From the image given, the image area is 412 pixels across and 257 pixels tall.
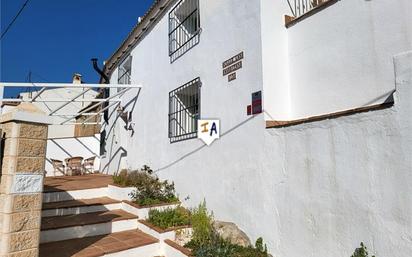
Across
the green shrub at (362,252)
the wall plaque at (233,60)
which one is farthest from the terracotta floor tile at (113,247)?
the wall plaque at (233,60)

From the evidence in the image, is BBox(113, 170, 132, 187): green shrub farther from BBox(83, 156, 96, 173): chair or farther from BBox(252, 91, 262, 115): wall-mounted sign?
BBox(83, 156, 96, 173): chair

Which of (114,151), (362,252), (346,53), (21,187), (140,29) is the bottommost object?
(362,252)

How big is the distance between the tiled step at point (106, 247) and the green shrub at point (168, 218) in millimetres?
361

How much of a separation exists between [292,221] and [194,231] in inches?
88.7

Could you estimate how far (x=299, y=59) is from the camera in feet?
18.7

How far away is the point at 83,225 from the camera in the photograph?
6688 millimetres

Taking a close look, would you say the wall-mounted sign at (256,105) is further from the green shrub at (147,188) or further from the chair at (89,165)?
the chair at (89,165)

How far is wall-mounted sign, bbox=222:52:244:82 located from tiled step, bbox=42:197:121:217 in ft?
15.2

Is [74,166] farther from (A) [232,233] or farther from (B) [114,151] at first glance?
(A) [232,233]

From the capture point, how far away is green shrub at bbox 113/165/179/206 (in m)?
7.98

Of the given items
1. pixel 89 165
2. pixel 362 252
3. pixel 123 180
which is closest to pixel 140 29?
pixel 123 180

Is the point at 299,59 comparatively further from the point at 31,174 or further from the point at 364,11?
the point at 31,174

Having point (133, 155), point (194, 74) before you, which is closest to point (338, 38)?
point (194, 74)

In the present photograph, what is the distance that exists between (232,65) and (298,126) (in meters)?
2.22
